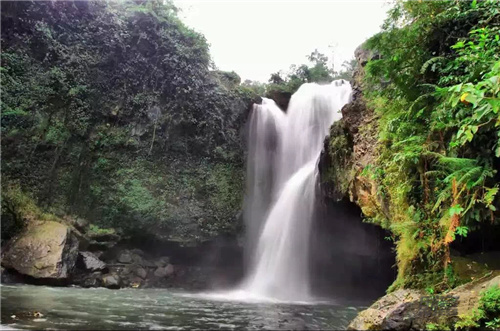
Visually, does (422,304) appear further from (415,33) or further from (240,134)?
(240,134)

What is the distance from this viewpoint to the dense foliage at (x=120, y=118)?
1455 cm

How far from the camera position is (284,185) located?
1725 centimetres

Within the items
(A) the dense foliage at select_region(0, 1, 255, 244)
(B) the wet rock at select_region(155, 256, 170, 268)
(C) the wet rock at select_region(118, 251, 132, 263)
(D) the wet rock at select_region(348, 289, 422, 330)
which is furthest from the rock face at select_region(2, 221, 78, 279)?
(D) the wet rock at select_region(348, 289, 422, 330)

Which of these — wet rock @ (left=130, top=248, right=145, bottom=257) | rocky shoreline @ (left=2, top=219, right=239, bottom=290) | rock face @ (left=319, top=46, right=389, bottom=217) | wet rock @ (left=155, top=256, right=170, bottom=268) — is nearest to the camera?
rock face @ (left=319, top=46, right=389, bottom=217)

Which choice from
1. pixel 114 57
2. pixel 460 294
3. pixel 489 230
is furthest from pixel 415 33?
pixel 114 57

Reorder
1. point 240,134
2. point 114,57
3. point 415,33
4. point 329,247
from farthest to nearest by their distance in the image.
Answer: point 240,134
point 114,57
point 329,247
point 415,33

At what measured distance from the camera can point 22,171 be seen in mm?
14086

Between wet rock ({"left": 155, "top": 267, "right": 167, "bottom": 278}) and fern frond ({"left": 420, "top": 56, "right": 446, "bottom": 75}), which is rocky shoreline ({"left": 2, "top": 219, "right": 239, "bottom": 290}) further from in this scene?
fern frond ({"left": 420, "top": 56, "right": 446, "bottom": 75})

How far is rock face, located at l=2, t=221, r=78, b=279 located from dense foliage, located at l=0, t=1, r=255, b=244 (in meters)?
2.18

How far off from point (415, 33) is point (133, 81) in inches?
512

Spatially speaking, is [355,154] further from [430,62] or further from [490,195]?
[490,195]

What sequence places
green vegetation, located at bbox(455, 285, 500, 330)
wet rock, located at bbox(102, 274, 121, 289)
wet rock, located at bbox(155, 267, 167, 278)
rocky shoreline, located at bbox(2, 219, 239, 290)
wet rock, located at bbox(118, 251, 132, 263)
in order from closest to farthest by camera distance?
green vegetation, located at bbox(455, 285, 500, 330)
rocky shoreline, located at bbox(2, 219, 239, 290)
wet rock, located at bbox(102, 274, 121, 289)
wet rock, located at bbox(118, 251, 132, 263)
wet rock, located at bbox(155, 267, 167, 278)

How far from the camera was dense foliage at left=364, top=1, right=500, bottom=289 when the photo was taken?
16.3 feet

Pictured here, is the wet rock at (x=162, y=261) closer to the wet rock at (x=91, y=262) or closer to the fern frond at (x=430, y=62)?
the wet rock at (x=91, y=262)
